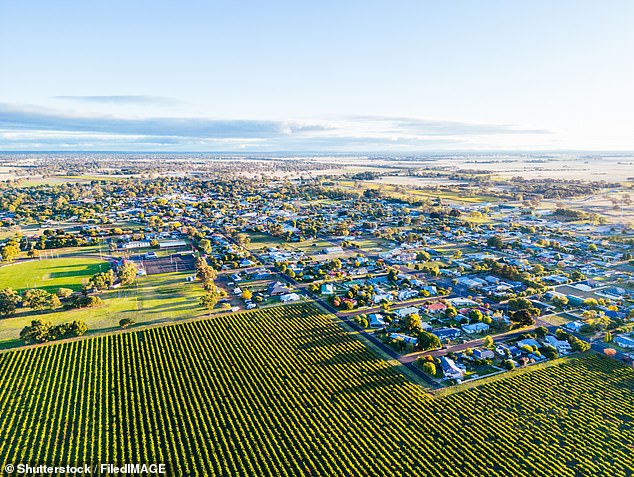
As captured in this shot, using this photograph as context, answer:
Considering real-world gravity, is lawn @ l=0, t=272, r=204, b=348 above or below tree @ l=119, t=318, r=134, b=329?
below

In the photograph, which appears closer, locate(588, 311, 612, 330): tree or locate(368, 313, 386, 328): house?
locate(588, 311, 612, 330): tree

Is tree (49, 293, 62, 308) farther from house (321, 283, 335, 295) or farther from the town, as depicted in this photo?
house (321, 283, 335, 295)

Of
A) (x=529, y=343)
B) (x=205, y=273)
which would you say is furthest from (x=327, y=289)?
(x=529, y=343)

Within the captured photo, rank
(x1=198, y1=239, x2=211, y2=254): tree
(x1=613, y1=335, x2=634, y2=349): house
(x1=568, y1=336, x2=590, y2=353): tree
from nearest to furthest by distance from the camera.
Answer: (x1=568, y1=336, x2=590, y2=353): tree
(x1=613, y1=335, x2=634, y2=349): house
(x1=198, y1=239, x2=211, y2=254): tree

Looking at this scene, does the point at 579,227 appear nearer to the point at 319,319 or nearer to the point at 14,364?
the point at 319,319

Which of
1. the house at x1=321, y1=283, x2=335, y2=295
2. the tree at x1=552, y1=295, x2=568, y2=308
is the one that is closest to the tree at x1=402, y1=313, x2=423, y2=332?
the house at x1=321, y1=283, x2=335, y2=295

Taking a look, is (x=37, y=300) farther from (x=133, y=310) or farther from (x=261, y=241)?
(x=261, y=241)

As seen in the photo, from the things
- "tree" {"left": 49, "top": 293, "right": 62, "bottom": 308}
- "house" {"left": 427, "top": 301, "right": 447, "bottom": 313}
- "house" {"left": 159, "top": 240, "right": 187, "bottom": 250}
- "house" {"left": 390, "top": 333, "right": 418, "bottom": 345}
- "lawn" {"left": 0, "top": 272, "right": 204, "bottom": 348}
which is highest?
"tree" {"left": 49, "top": 293, "right": 62, "bottom": 308}
